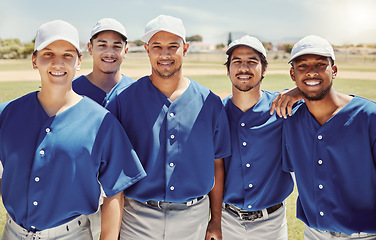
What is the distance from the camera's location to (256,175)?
9.66ft

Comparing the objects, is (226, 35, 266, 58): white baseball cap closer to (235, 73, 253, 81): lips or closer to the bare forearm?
(235, 73, 253, 81): lips

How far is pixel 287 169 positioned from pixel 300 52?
40.4 inches

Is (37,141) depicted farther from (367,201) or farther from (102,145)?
(367,201)

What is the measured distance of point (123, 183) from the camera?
7.55 feet

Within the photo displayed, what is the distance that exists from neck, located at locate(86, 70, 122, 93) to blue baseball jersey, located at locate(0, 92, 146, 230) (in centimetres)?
150

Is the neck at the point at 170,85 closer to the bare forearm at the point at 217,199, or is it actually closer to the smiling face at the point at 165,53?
the smiling face at the point at 165,53

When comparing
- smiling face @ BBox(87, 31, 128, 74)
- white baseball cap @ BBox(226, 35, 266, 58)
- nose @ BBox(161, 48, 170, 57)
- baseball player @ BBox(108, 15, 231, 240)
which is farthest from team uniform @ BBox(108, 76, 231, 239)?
smiling face @ BBox(87, 31, 128, 74)

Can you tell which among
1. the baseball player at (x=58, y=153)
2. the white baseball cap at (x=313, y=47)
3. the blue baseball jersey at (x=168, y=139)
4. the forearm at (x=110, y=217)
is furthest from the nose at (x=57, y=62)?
the white baseball cap at (x=313, y=47)

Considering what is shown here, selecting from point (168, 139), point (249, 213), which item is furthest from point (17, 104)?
point (249, 213)

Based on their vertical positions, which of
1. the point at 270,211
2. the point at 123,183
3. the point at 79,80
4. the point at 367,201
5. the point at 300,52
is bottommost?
the point at 270,211

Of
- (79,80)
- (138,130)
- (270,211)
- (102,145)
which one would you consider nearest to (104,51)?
(79,80)

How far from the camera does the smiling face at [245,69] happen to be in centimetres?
297

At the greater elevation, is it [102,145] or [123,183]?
[102,145]

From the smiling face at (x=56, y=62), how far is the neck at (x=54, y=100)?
6 cm
